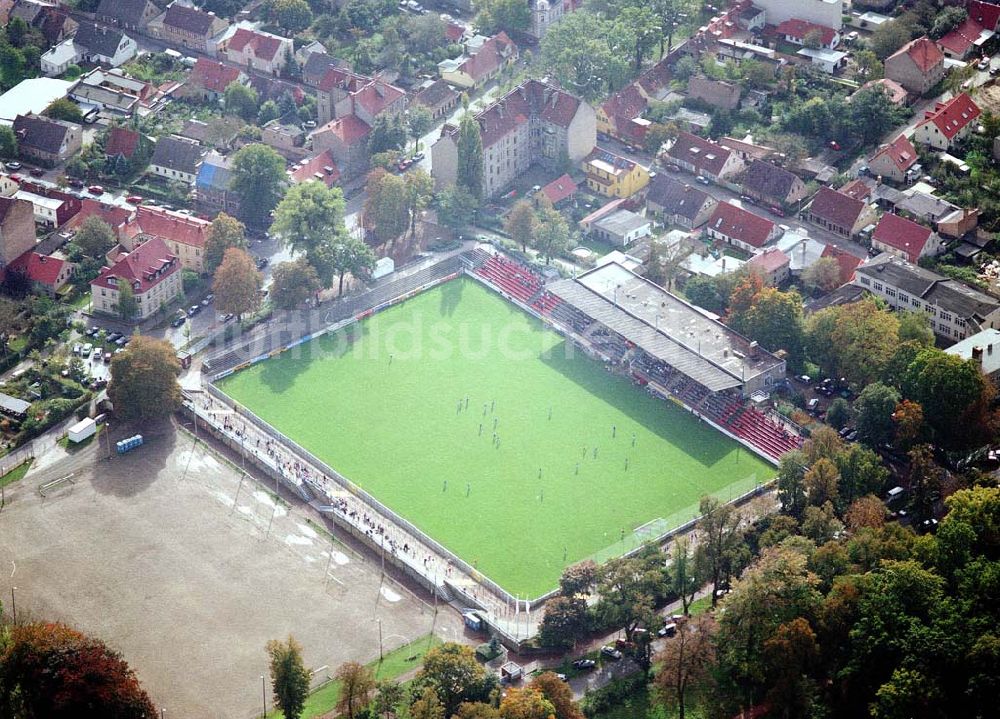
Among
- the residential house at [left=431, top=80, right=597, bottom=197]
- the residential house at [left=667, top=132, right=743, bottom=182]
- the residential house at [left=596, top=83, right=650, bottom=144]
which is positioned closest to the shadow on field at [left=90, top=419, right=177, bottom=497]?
the residential house at [left=431, top=80, right=597, bottom=197]

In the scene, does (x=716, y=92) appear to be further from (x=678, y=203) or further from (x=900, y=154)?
(x=900, y=154)

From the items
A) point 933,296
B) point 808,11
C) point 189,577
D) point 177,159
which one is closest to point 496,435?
point 189,577

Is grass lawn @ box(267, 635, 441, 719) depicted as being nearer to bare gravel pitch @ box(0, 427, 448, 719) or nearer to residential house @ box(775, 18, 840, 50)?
bare gravel pitch @ box(0, 427, 448, 719)

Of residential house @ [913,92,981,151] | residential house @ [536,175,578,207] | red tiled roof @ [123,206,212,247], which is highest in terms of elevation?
residential house @ [913,92,981,151]

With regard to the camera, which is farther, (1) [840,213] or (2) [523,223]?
(1) [840,213]

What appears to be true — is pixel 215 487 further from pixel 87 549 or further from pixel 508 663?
pixel 508 663

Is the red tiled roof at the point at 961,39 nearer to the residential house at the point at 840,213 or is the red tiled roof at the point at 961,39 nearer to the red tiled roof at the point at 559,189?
the residential house at the point at 840,213
